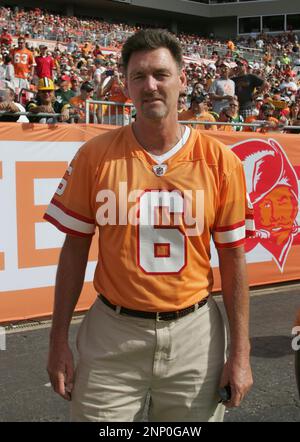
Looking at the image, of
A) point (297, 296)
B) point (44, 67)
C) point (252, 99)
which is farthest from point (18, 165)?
point (44, 67)

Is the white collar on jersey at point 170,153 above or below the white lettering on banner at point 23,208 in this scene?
above

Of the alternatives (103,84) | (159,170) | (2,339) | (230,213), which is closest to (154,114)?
(159,170)

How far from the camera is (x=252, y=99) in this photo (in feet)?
44.3

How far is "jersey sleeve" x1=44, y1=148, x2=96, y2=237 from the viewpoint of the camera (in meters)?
2.42

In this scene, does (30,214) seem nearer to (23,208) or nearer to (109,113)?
(23,208)

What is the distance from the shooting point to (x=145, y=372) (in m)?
2.37

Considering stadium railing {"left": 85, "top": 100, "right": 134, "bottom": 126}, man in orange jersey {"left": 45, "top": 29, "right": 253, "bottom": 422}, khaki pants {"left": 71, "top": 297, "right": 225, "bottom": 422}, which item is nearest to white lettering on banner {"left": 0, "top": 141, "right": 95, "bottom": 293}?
stadium railing {"left": 85, "top": 100, "right": 134, "bottom": 126}

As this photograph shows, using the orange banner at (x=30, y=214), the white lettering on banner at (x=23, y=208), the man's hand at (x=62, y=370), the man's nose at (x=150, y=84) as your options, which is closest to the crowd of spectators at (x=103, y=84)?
the man's nose at (x=150, y=84)

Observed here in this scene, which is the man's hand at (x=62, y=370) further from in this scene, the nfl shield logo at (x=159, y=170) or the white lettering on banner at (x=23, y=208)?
the white lettering on banner at (x=23, y=208)

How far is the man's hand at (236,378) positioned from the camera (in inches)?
93.4

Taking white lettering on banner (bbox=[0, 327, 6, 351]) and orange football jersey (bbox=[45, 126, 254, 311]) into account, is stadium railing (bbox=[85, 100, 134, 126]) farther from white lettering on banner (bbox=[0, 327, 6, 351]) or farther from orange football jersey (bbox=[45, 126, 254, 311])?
orange football jersey (bbox=[45, 126, 254, 311])

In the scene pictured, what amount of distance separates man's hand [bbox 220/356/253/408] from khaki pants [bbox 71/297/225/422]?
5cm

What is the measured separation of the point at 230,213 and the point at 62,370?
91 cm
